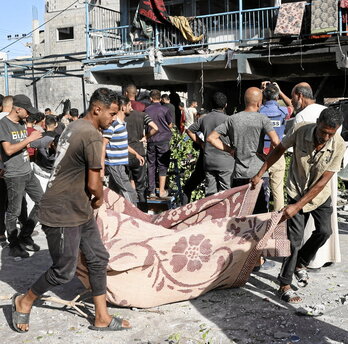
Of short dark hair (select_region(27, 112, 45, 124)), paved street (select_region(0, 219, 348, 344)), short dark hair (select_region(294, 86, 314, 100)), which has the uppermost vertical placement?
short dark hair (select_region(294, 86, 314, 100))

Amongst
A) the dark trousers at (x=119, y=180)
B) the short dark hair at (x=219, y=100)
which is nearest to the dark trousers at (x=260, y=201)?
the short dark hair at (x=219, y=100)

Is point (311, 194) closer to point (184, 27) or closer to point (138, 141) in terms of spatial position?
point (138, 141)

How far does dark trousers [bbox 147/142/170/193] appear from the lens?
938 centimetres

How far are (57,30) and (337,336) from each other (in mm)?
27127

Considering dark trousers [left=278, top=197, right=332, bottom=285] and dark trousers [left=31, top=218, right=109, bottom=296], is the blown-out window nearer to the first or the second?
dark trousers [left=278, top=197, right=332, bottom=285]

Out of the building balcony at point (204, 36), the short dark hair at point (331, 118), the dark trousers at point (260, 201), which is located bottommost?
the dark trousers at point (260, 201)

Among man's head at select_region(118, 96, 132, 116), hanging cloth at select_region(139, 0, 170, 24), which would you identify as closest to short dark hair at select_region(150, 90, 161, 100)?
man's head at select_region(118, 96, 132, 116)

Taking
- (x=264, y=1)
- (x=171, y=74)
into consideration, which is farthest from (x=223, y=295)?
(x=264, y=1)

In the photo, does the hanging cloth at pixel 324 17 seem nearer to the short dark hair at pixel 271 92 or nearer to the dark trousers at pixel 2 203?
the short dark hair at pixel 271 92

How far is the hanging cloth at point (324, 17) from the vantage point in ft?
42.1

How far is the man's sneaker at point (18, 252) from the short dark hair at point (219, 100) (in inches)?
121

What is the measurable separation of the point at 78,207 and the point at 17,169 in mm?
2750

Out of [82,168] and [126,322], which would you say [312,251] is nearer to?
[126,322]

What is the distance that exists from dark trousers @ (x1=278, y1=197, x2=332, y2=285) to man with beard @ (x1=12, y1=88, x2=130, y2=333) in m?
1.61
